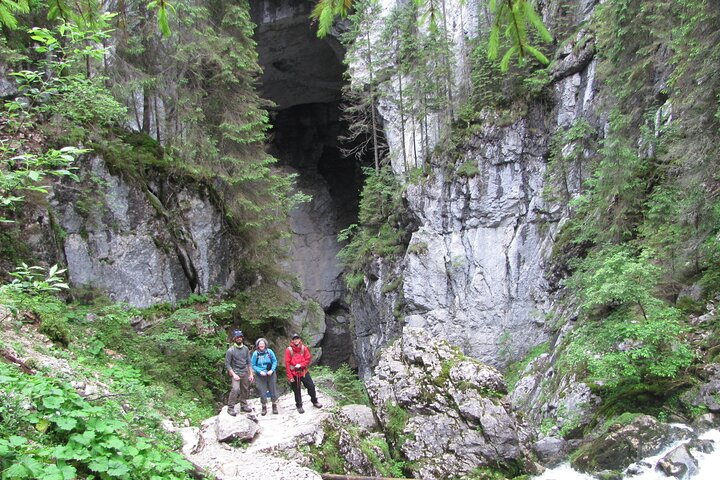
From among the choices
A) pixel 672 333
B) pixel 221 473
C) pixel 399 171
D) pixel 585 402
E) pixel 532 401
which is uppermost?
pixel 399 171

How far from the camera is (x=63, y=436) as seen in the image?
3848mm

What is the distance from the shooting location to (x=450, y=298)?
19.2m

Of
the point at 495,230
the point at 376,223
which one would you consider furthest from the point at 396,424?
the point at 376,223

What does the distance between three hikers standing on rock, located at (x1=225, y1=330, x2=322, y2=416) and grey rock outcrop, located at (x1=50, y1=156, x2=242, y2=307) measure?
6.06m

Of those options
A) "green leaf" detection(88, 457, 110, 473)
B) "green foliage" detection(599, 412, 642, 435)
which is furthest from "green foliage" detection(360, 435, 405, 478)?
"green leaf" detection(88, 457, 110, 473)

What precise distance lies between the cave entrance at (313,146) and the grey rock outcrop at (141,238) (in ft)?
32.6

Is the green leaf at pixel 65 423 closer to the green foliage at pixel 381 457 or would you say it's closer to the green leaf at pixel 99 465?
the green leaf at pixel 99 465

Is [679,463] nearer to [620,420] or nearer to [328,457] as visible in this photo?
[620,420]

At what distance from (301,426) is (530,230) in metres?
14.2

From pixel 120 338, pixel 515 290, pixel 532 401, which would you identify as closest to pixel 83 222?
pixel 120 338

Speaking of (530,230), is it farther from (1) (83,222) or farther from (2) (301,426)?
(1) (83,222)

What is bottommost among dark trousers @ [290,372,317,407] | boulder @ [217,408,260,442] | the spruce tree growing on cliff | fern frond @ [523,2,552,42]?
boulder @ [217,408,260,442]

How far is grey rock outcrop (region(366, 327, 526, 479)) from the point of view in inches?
295

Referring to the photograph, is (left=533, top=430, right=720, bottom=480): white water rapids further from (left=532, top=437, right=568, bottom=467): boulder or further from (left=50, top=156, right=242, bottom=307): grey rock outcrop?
(left=50, top=156, right=242, bottom=307): grey rock outcrop
